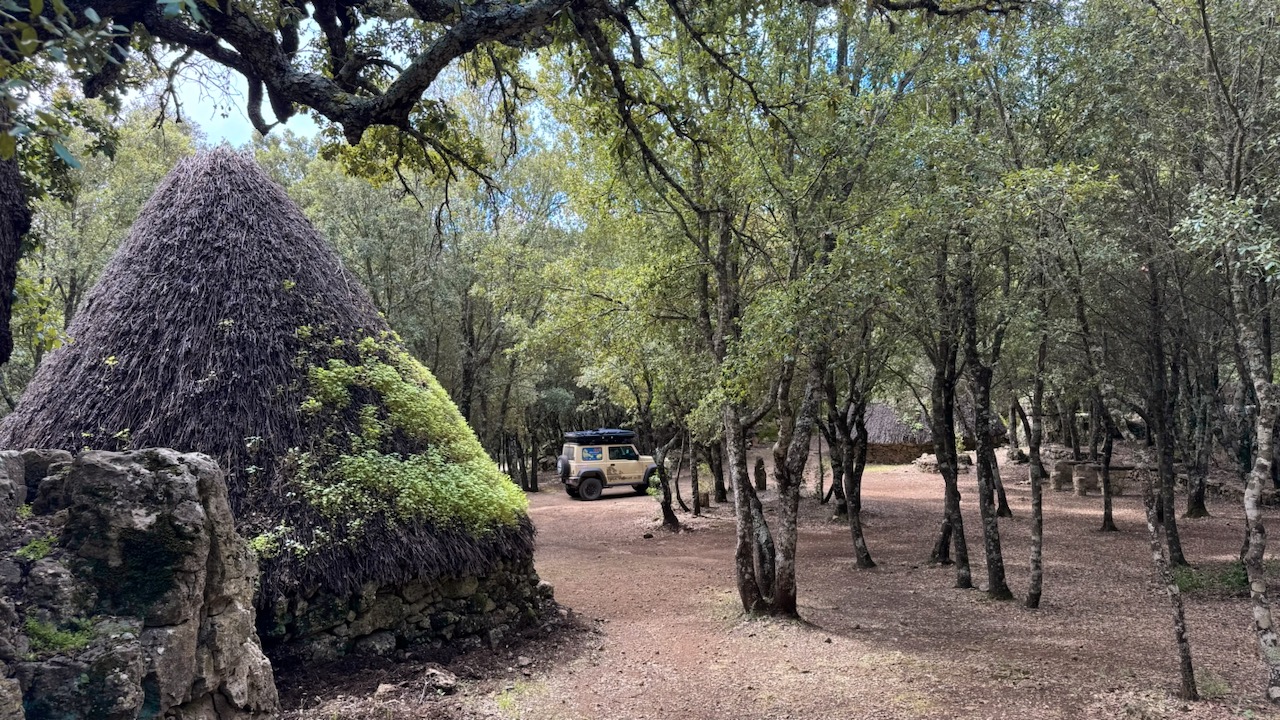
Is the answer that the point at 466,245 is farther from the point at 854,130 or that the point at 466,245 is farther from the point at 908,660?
the point at 908,660

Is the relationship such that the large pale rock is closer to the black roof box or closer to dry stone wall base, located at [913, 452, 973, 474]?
the black roof box

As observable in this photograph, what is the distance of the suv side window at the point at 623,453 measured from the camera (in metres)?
24.8

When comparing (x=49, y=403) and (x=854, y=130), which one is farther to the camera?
(x=854, y=130)

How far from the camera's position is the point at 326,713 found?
562cm

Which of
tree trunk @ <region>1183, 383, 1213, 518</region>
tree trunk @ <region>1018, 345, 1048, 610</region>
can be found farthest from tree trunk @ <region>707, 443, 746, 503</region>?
tree trunk @ <region>1018, 345, 1048, 610</region>

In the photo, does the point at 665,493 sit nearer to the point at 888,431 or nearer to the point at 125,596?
the point at 125,596

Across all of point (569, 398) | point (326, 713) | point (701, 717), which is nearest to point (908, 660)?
point (701, 717)

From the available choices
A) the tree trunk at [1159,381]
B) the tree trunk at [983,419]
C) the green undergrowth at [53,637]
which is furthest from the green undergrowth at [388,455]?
the tree trunk at [1159,381]

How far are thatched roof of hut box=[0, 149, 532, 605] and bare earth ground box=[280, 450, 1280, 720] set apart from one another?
1.24m

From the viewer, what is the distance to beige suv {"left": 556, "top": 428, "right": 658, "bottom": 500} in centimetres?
2428

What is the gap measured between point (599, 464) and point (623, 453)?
104 centimetres

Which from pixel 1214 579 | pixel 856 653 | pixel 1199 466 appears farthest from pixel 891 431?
pixel 856 653

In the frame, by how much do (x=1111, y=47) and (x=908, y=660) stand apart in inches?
273

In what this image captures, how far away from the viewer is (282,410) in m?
7.33
